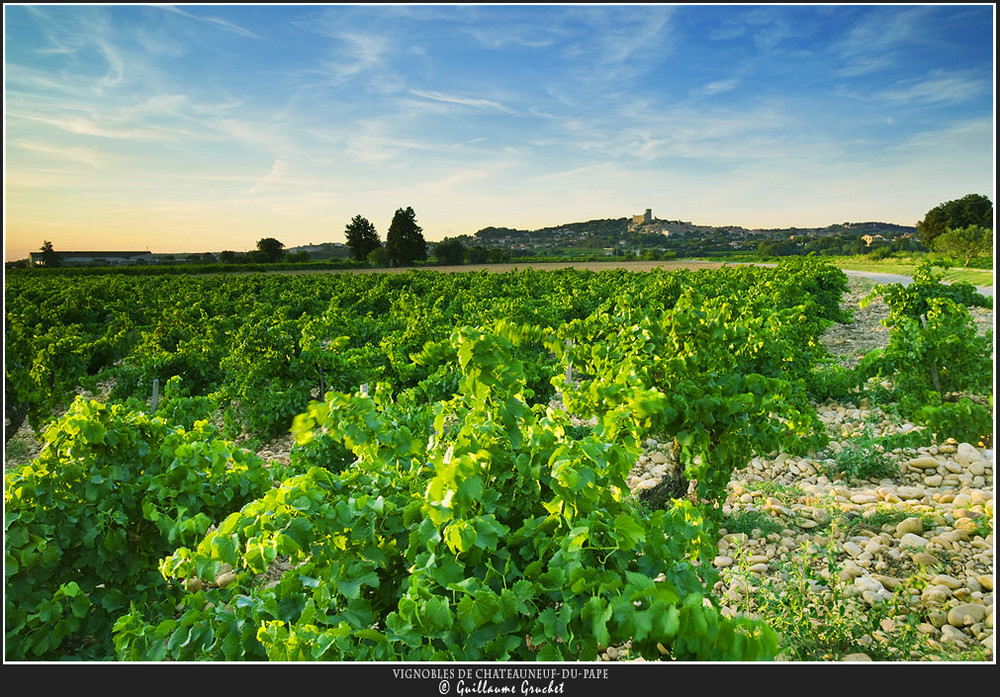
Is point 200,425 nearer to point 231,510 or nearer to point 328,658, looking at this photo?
point 231,510

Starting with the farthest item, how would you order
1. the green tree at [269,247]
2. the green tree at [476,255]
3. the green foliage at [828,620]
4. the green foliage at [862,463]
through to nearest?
the green tree at [476,255]
the green tree at [269,247]
the green foliage at [862,463]
the green foliage at [828,620]

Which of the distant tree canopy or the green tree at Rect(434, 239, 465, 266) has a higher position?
the green tree at Rect(434, 239, 465, 266)

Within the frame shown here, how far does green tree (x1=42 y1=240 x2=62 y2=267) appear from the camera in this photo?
361 centimetres

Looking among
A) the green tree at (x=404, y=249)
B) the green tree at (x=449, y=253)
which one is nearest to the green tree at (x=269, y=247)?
the green tree at (x=404, y=249)

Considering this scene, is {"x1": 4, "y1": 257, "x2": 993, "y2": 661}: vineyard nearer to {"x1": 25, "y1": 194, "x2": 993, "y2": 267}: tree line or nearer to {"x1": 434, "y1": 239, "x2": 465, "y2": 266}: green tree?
{"x1": 25, "y1": 194, "x2": 993, "y2": 267}: tree line

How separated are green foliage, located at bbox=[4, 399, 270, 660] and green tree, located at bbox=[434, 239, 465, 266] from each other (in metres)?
28.1

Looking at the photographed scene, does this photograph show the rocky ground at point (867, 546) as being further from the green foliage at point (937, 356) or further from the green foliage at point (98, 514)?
the green foliage at point (98, 514)

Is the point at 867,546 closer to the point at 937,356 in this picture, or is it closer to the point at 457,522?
the point at 457,522

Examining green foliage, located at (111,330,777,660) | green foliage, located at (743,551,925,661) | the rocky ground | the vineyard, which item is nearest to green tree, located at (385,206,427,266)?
the vineyard

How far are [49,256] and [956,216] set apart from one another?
7.15 meters

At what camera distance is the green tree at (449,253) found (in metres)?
31.6

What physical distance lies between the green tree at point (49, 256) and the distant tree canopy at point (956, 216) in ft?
18.2

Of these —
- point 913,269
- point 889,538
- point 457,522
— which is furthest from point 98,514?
point 913,269

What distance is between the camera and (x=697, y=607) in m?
1.63
